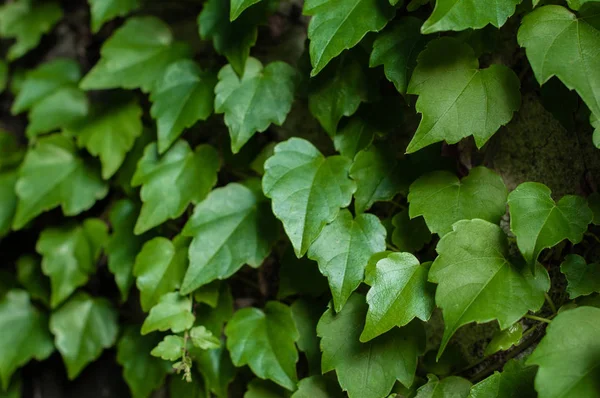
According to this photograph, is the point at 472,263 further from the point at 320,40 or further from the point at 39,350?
the point at 39,350

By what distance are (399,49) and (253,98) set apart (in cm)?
32

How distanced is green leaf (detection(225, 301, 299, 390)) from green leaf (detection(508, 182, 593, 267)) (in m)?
0.48

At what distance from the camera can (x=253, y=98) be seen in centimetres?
118

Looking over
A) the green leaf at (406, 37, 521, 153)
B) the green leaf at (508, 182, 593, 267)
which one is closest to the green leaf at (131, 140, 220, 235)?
the green leaf at (406, 37, 521, 153)

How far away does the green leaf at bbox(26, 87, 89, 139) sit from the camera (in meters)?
1.58

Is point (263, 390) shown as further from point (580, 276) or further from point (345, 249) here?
point (580, 276)

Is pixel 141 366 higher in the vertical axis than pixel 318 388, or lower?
lower

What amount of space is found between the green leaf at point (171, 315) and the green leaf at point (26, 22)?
40.1 inches

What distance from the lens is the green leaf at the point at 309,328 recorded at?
114 centimetres

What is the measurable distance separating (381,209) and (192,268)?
0.41 meters

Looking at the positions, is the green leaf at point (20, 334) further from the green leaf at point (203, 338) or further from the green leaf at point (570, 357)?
the green leaf at point (570, 357)

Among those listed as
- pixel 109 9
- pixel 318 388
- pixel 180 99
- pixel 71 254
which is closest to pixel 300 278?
pixel 318 388

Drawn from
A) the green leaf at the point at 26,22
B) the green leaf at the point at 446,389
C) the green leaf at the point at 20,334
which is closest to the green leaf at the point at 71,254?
the green leaf at the point at 20,334

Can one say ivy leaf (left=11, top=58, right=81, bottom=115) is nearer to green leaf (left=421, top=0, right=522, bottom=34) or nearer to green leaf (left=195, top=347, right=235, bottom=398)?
green leaf (left=195, top=347, right=235, bottom=398)
